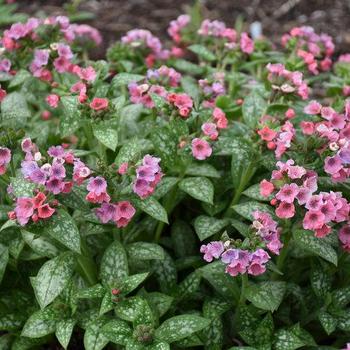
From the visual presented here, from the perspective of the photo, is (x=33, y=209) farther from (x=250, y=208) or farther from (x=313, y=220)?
(x=313, y=220)

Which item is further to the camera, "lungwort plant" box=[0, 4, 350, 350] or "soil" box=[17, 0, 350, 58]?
"soil" box=[17, 0, 350, 58]

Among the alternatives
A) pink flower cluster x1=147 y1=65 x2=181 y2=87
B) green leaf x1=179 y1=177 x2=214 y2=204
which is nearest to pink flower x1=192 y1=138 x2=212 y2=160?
green leaf x1=179 y1=177 x2=214 y2=204

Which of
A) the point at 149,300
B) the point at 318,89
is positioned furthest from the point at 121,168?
the point at 318,89

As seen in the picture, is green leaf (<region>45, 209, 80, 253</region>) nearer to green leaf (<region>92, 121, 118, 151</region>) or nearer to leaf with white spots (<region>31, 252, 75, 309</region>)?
leaf with white spots (<region>31, 252, 75, 309</region>)

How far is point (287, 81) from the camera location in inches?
120

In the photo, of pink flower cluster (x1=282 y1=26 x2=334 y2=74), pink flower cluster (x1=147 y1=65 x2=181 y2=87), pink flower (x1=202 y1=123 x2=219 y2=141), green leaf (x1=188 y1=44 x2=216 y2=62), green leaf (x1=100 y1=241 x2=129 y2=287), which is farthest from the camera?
green leaf (x1=188 y1=44 x2=216 y2=62)

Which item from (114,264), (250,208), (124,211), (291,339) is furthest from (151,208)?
(291,339)

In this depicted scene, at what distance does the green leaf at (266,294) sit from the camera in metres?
2.53

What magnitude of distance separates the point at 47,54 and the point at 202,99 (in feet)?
2.62

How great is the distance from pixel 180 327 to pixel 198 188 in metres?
0.62

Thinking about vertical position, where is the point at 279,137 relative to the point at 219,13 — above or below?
above

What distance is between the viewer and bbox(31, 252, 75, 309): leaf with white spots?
248 cm

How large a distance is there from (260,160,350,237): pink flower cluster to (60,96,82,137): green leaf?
0.90m

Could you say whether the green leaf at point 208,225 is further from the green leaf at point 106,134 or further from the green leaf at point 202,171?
the green leaf at point 106,134
